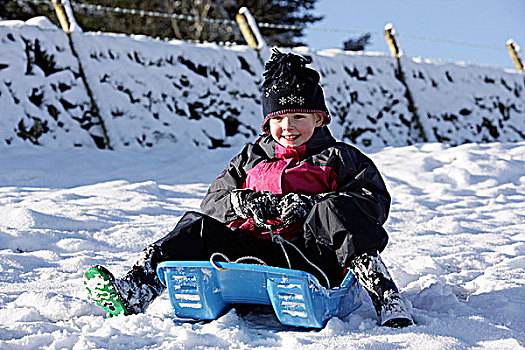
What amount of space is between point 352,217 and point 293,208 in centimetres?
18

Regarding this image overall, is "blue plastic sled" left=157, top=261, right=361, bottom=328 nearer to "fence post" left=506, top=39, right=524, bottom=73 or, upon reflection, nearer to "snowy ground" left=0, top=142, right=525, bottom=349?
"snowy ground" left=0, top=142, right=525, bottom=349

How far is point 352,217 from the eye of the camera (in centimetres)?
164

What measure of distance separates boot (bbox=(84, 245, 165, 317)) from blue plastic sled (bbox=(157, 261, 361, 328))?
0.20 feet

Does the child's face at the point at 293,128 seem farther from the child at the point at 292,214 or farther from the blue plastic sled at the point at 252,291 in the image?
the blue plastic sled at the point at 252,291

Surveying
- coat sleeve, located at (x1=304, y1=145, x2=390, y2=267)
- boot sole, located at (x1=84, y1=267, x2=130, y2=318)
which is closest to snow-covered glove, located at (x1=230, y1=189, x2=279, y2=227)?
coat sleeve, located at (x1=304, y1=145, x2=390, y2=267)

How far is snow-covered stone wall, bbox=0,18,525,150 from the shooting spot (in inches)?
188

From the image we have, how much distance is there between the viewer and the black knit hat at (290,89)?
1.93 meters

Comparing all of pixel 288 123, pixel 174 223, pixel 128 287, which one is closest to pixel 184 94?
pixel 174 223

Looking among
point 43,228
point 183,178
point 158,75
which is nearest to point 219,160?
point 183,178

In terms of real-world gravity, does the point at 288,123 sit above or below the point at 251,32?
below

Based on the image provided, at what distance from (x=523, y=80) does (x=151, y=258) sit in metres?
8.15

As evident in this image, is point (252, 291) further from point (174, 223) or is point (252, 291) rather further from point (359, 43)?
point (359, 43)

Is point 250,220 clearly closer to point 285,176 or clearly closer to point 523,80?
point 285,176

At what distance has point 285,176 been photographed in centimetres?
186
